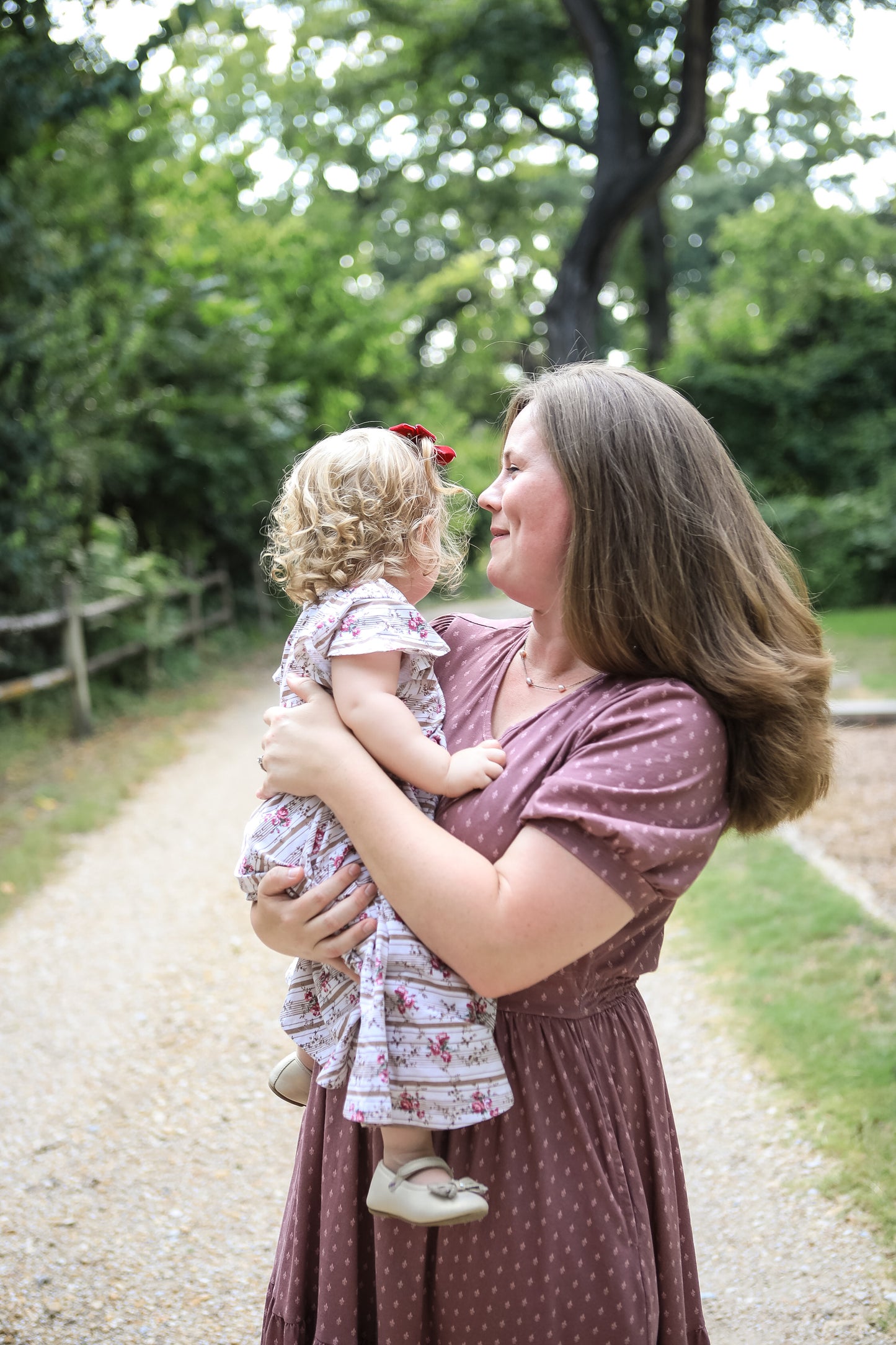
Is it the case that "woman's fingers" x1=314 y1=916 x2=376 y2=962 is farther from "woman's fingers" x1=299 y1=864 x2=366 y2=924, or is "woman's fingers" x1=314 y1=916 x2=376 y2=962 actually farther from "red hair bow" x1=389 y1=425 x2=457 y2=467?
"red hair bow" x1=389 y1=425 x2=457 y2=467

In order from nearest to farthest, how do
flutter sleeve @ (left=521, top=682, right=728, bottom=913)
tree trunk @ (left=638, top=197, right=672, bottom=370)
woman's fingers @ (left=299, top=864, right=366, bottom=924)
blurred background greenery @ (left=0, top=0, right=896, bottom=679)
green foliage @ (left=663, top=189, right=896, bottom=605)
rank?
flutter sleeve @ (left=521, top=682, right=728, bottom=913) → woman's fingers @ (left=299, top=864, right=366, bottom=924) → blurred background greenery @ (left=0, top=0, right=896, bottom=679) → green foliage @ (left=663, top=189, right=896, bottom=605) → tree trunk @ (left=638, top=197, right=672, bottom=370)

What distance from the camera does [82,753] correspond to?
805cm

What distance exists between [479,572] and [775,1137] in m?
19.6

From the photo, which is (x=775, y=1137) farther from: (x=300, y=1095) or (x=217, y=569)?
(x=217, y=569)

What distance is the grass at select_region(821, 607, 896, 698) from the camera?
898cm

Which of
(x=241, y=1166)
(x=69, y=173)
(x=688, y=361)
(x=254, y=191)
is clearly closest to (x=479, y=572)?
(x=688, y=361)

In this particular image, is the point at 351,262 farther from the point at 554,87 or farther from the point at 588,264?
the point at 588,264

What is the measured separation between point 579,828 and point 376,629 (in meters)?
0.47

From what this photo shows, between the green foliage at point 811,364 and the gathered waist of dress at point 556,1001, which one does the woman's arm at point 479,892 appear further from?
the green foliage at point 811,364

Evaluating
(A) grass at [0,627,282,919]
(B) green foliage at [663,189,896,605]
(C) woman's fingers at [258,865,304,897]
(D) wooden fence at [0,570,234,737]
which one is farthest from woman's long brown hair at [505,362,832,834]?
(B) green foliage at [663,189,896,605]

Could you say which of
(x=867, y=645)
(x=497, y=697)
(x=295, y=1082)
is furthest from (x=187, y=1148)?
(x=867, y=645)

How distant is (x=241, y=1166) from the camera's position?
10.9ft

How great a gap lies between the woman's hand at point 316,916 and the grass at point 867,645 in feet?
21.8

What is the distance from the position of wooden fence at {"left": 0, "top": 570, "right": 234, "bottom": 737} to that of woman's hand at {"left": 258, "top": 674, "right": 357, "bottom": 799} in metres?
6.36
